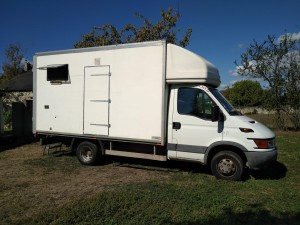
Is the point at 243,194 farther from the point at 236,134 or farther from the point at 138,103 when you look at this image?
the point at 138,103

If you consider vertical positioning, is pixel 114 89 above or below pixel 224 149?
above

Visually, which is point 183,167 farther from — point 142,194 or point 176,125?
point 142,194

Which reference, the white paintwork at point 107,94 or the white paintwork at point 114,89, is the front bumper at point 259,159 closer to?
the white paintwork at point 114,89

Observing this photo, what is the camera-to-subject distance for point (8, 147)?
1278cm

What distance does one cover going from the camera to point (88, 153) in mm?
9406

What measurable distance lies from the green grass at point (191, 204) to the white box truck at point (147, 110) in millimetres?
637

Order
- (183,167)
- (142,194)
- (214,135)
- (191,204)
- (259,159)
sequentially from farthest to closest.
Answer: (183,167), (214,135), (259,159), (142,194), (191,204)

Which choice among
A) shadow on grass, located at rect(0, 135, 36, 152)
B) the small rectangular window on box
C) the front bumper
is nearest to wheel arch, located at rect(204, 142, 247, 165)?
the front bumper

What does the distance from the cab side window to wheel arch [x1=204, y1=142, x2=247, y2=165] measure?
0.70 metres

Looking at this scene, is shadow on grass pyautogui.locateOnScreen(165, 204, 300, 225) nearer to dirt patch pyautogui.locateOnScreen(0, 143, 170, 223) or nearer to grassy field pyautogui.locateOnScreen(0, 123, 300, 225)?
grassy field pyautogui.locateOnScreen(0, 123, 300, 225)

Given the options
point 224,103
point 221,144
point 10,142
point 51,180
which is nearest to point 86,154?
point 51,180

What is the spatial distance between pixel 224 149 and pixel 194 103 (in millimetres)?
1313

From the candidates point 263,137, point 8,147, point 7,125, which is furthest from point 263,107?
point 7,125

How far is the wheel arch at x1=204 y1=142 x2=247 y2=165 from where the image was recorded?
24.3ft
